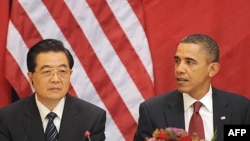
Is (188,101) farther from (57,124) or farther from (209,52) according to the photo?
(57,124)

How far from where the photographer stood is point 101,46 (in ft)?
13.6

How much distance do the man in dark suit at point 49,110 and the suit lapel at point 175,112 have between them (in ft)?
1.16

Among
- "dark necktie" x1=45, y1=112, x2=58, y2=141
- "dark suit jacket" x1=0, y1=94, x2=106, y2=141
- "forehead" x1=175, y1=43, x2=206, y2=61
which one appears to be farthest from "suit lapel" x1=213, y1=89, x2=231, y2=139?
"dark necktie" x1=45, y1=112, x2=58, y2=141

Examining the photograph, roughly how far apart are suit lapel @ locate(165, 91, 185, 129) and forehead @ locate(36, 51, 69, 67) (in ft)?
2.00

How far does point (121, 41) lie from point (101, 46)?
5.4 inches

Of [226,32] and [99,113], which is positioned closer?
[99,113]

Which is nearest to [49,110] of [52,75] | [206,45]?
[52,75]

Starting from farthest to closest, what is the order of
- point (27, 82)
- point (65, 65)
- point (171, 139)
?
point (27, 82)
point (65, 65)
point (171, 139)

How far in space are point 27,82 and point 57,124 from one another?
0.86m

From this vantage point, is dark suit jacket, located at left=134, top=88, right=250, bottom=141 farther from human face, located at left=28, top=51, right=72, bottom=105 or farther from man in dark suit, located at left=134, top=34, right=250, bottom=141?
human face, located at left=28, top=51, right=72, bottom=105

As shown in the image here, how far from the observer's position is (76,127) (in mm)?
3264

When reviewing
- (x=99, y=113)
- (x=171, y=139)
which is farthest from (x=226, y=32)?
(x=171, y=139)

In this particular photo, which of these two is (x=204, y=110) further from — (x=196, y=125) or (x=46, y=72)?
(x=46, y=72)

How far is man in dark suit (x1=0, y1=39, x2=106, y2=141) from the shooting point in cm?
322
